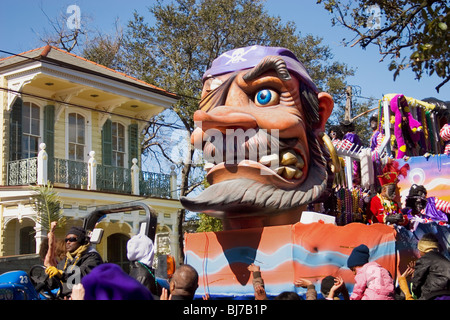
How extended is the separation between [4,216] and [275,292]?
11002 millimetres

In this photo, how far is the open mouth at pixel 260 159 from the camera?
6496 millimetres

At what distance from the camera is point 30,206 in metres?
14.9

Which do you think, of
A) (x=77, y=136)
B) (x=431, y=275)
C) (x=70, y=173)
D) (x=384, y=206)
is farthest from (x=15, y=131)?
(x=431, y=275)

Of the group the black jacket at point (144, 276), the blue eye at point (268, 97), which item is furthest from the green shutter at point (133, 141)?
the black jacket at point (144, 276)

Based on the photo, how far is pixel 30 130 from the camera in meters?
16.0

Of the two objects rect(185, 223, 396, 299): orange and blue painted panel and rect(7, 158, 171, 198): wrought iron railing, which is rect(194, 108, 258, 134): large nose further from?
rect(7, 158, 171, 198): wrought iron railing

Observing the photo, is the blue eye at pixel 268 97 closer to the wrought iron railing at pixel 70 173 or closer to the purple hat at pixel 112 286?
the purple hat at pixel 112 286

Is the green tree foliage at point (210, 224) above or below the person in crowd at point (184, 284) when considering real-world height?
above

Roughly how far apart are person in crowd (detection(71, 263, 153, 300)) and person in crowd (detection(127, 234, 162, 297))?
2.81m

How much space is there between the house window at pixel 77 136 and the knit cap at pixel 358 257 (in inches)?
481

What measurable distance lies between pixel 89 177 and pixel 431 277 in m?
12.5
